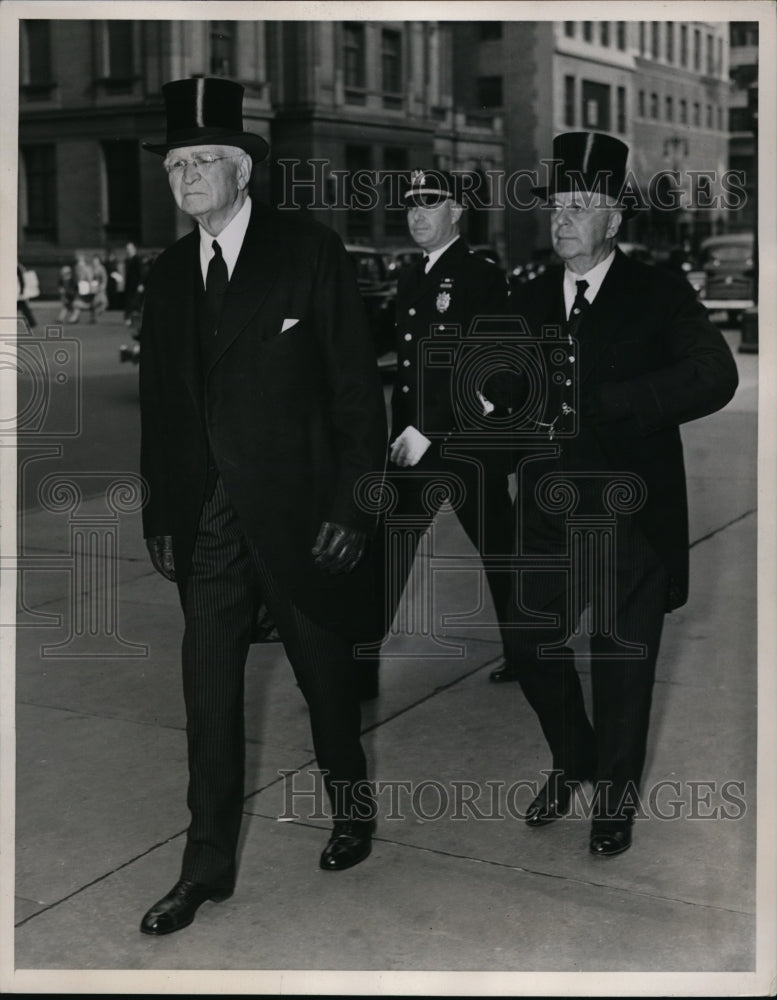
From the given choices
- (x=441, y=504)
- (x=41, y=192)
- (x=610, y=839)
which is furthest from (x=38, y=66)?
(x=610, y=839)

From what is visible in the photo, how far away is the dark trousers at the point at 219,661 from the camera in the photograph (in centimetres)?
390

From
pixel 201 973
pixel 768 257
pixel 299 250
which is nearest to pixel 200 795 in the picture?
pixel 201 973

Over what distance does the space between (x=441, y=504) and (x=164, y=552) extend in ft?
6.21

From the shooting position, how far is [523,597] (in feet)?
14.4

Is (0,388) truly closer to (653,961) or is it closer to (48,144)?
(653,961)

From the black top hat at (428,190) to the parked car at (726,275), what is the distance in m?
21.2

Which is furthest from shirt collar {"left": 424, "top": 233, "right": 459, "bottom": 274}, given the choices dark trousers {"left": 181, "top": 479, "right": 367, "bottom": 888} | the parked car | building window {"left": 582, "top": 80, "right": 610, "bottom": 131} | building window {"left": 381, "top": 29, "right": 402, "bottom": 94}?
building window {"left": 582, "top": 80, "right": 610, "bottom": 131}

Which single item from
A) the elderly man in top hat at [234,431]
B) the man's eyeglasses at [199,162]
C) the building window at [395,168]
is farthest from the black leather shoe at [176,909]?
the building window at [395,168]

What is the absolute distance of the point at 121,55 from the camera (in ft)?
129

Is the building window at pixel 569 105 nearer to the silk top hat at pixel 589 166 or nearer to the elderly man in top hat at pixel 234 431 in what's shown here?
the silk top hat at pixel 589 166

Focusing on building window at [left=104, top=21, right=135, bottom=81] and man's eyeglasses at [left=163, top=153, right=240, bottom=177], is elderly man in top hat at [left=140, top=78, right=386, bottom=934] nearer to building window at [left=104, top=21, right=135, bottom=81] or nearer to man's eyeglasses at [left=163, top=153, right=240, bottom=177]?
man's eyeglasses at [left=163, top=153, right=240, bottom=177]

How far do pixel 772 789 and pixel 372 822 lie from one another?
1266 millimetres

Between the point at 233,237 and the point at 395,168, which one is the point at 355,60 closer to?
the point at 395,168

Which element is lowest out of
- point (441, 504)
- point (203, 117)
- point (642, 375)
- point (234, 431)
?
point (441, 504)
